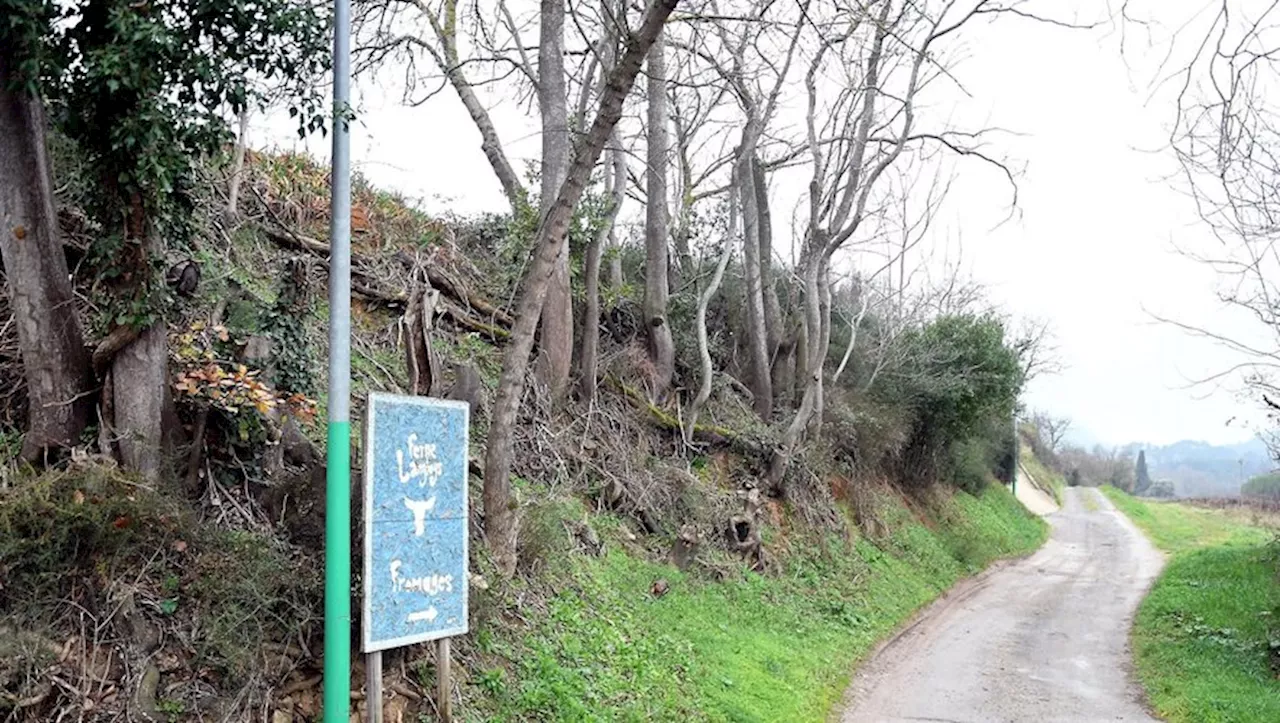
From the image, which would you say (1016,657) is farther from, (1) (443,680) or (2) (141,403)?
(2) (141,403)

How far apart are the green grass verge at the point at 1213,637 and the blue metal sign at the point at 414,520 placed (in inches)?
346

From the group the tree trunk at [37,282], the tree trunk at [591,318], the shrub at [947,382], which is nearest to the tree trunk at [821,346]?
the shrub at [947,382]

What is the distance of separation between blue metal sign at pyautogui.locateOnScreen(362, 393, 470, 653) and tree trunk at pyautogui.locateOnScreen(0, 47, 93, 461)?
6.89 ft

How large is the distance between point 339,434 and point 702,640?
614cm

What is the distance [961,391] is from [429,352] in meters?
20.5

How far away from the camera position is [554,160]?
13.2 metres

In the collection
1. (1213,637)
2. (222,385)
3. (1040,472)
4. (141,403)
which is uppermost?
(222,385)

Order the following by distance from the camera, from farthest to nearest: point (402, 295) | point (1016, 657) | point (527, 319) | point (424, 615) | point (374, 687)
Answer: point (1016, 657)
point (402, 295)
point (527, 319)
point (424, 615)
point (374, 687)

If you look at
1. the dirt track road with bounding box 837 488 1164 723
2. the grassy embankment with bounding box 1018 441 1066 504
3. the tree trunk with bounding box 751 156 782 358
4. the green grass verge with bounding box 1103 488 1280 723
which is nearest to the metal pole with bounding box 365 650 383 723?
the dirt track road with bounding box 837 488 1164 723

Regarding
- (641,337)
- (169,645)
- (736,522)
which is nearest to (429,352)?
(169,645)

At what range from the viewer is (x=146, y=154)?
5.78 metres

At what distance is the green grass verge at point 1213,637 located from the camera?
10.9 m

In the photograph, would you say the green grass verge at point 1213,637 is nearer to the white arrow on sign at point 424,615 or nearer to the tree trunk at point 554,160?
the tree trunk at point 554,160

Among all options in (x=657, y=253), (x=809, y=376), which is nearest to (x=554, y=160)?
(x=657, y=253)
